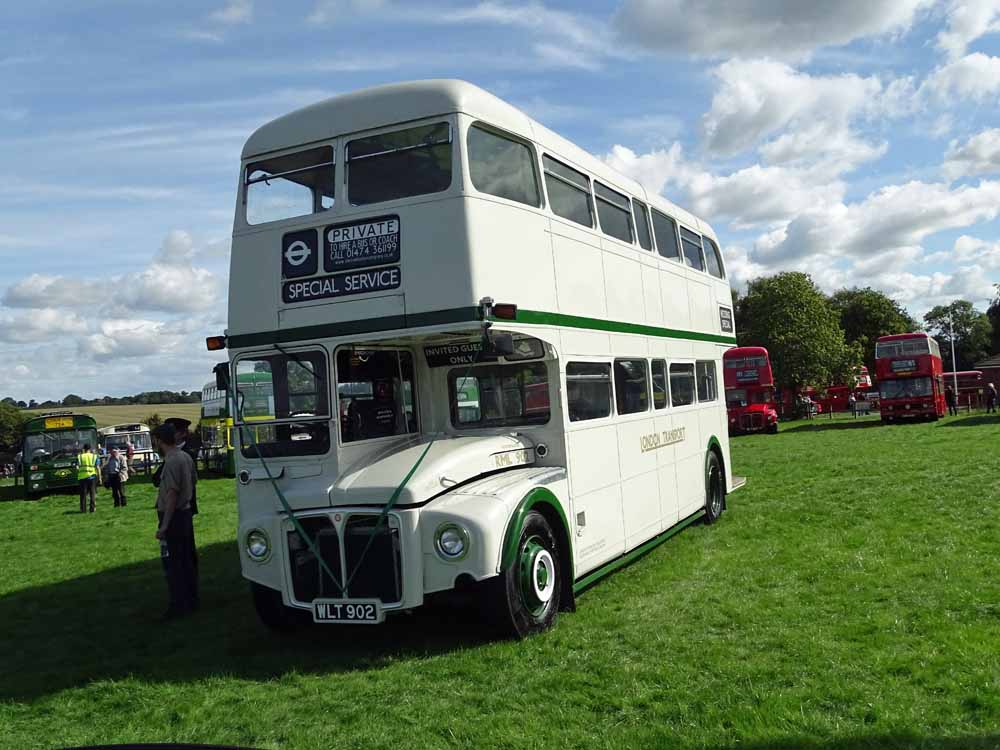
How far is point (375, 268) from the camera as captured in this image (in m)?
7.74

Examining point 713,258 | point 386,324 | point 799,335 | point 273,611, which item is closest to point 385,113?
point 386,324

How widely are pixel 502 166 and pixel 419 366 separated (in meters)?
2.17

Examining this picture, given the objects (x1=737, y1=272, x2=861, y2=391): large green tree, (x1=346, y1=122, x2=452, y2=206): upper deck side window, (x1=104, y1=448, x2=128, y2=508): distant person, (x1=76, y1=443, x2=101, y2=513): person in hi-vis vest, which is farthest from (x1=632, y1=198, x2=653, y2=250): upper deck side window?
(x1=737, y1=272, x2=861, y2=391): large green tree

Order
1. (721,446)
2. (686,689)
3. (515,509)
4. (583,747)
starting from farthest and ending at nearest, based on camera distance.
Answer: (721,446) < (515,509) < (686,689) < (583,747)

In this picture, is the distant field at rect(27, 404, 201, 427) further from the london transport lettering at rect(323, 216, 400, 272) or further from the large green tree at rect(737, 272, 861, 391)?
the london transport lettering at rect(323, 216, 400, 272)

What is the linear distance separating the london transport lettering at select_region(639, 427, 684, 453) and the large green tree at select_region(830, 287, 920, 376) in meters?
68.8

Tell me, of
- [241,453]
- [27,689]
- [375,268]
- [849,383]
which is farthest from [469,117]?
[849,383]

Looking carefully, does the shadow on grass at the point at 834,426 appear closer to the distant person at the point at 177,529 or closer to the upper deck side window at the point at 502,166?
the upper deck side window at the point at 502,166

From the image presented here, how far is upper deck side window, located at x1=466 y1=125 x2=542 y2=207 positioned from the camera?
7.70 m

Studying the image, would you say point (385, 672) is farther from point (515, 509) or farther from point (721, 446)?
point (721, 446)

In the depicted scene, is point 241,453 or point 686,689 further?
point 241,453

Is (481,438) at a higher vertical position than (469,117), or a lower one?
lower

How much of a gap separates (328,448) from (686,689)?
3.59 meters

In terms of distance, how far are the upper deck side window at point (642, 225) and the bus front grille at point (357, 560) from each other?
19.4 feet
